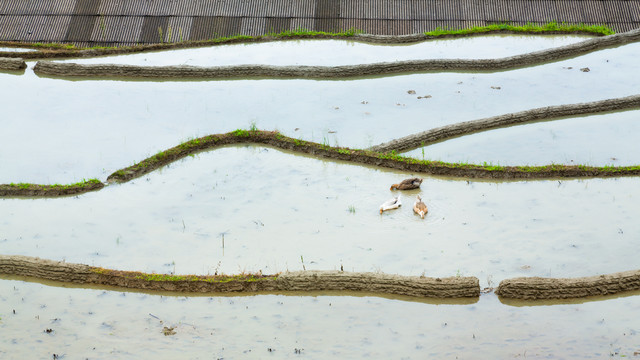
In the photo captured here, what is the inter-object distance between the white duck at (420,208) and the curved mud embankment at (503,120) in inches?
45.7

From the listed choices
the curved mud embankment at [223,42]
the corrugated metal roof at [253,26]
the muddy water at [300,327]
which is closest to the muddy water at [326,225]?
the muddy water at [300,327]

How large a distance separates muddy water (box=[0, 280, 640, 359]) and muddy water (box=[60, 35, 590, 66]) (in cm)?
523

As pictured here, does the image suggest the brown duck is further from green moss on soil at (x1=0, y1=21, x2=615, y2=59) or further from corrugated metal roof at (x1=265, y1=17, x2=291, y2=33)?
corrugated metal roof at (x1=265, y1=17, x2=291, y2=33)

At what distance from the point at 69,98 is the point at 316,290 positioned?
5087 millimetres

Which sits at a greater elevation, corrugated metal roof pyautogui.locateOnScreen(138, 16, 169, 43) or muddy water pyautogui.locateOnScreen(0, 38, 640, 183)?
corrugated metal roof pyautogui.locateOnScreen(138, 16, 169, 43)

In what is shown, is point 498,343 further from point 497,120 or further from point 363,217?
point 497,120

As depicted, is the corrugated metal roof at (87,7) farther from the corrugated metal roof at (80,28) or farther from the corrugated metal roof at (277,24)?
the corrugated metal roof at (277,24)

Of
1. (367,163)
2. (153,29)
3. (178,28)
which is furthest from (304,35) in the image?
(367,163)

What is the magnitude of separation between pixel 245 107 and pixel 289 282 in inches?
143

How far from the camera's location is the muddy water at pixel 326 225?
19.6 feet

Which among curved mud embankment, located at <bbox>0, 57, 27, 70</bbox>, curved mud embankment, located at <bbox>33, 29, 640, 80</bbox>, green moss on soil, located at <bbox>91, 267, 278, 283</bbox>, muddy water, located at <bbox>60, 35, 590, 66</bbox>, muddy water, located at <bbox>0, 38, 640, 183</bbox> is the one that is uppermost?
muddy water, located at <bbox>60, 35, 590, 66</bbox>

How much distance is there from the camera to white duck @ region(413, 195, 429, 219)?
646 centimetres

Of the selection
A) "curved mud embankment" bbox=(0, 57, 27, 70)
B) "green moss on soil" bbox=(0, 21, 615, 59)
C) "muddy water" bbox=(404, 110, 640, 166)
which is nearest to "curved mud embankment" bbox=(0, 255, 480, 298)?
"muddy water" bbox=(404, 110, 640, 166)

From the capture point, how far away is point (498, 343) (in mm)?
5062
